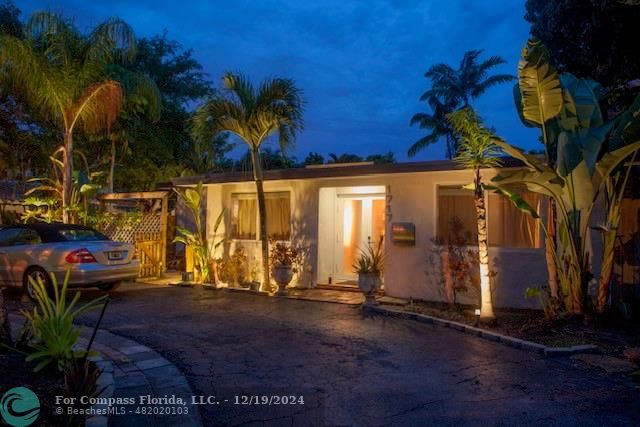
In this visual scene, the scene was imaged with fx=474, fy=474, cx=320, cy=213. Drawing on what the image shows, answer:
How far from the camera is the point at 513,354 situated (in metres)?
6.39

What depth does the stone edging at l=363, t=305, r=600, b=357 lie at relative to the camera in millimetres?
6386

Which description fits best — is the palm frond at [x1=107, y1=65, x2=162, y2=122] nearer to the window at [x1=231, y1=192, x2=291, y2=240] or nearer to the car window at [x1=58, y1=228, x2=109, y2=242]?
the window at [x1=231, y1=192, x2=291, y2=240]

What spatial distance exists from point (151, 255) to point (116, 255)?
12.2 ft

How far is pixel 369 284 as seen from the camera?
9406mm

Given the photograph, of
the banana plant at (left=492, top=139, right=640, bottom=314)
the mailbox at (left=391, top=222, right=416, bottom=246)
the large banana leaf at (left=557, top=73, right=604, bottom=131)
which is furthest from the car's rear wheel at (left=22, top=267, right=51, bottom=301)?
the large banana leaf at (left=557, top=73, right=604, bottom=131)

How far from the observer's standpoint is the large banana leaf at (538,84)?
7.46 meters

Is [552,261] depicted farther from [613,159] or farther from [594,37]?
[594,37]

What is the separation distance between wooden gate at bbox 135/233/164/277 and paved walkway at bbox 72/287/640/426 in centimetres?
502

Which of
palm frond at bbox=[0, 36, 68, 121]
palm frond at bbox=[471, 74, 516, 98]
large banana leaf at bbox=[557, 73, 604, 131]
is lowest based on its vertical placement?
large banana leaf at bbox=[557, 73, 604, 131]

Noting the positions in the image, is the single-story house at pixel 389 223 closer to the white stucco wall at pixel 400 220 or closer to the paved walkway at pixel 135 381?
the white stucco wall at pixel 400 220

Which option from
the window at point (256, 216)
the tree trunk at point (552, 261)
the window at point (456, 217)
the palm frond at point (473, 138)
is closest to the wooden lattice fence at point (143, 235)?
the window at point (256, 216)

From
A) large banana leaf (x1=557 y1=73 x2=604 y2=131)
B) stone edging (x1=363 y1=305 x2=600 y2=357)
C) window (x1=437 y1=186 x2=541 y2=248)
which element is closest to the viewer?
stone edging (x1=363 y1=305 x2=600 y2=357)

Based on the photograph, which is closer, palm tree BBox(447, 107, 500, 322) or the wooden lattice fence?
palm tree BBox(447, 107, 500, 322)

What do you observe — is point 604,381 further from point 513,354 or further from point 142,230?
point 142,230
